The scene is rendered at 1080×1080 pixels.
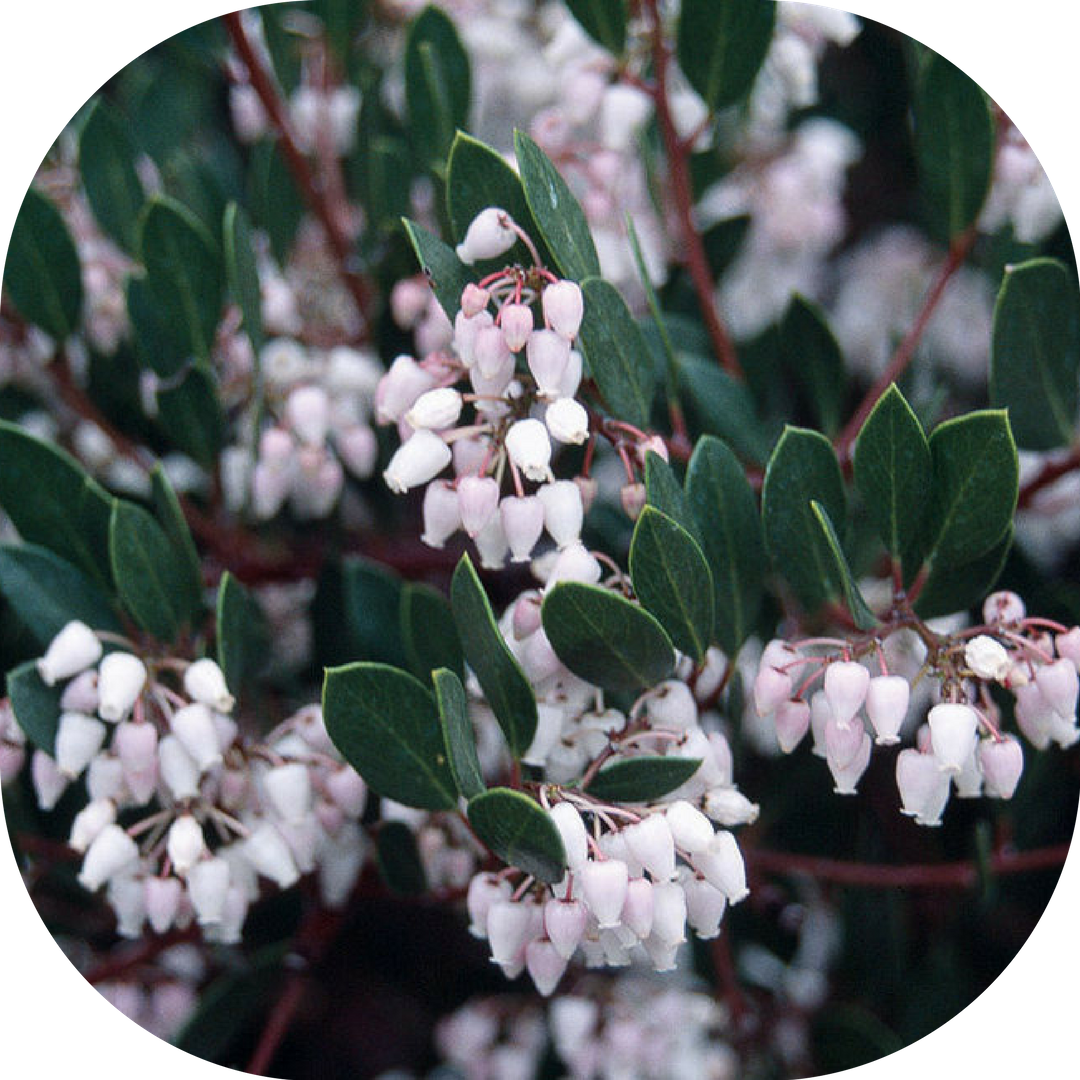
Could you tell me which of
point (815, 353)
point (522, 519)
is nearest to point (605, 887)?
point (522, 519)

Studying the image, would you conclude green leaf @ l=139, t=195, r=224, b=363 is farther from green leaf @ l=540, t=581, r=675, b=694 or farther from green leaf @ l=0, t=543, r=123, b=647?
green leaf @ l=540, t=581, r=675, b=694

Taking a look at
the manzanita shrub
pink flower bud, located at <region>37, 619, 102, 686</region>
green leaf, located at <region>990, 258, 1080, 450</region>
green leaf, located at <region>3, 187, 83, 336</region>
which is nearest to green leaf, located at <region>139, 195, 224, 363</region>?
the manzanita shrub

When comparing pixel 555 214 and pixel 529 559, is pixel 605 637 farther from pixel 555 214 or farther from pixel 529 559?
pixel 555 214

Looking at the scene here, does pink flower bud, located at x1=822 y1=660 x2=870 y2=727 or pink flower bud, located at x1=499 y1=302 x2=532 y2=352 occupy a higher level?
pink flower bud, located at x1=499 y1=302 x2=532 y2=352

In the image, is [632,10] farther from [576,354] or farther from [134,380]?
[134,380]

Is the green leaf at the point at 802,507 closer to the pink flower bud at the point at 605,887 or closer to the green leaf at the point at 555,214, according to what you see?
the green leaf at the point at 555,214

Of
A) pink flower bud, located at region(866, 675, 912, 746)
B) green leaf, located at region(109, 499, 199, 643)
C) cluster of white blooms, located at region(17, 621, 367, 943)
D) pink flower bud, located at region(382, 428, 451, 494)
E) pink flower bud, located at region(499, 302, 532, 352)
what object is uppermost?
pink flower bud, located at region(499, 302, 532, 352)

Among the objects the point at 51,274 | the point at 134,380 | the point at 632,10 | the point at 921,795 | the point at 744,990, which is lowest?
the point at 744,990

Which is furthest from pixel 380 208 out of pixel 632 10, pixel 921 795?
pixel 921 795
